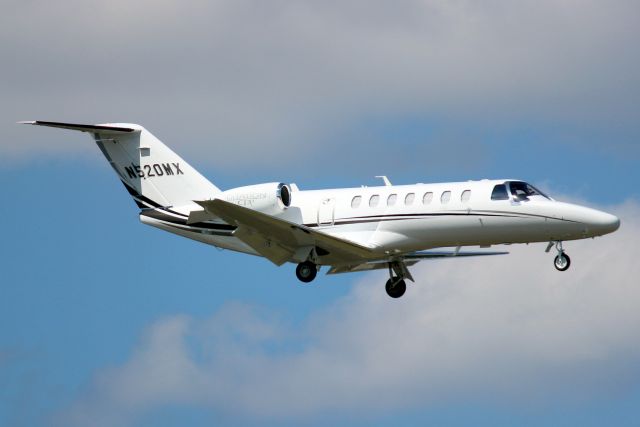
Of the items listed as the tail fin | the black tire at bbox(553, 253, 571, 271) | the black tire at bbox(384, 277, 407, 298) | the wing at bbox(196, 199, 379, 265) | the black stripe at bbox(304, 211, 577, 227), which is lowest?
the wing at bbox(196, 199, 379, 265)

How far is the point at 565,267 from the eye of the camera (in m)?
30.7

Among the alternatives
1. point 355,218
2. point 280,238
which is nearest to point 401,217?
point 355,218

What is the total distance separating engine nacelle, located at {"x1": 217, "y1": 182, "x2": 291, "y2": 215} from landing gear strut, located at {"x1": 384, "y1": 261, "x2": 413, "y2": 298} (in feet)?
12.5

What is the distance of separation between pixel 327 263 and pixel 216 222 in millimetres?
3250

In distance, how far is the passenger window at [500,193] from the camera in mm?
30922

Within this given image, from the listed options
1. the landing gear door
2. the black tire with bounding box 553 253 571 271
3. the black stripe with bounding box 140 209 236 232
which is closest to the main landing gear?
the black tire with bounding box 553 253 571 271

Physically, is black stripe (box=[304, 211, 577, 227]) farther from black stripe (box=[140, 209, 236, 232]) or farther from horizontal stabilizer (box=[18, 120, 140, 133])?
horizontal stabilizer (box=[18, 120, 140, 133])

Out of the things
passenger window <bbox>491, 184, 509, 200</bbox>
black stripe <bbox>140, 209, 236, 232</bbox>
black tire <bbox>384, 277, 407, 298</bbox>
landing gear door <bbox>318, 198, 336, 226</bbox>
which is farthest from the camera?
black tire <bbox>384, 277, 407, 298</bbox>

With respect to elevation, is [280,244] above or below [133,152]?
below

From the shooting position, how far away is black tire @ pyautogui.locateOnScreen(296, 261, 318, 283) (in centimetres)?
3241

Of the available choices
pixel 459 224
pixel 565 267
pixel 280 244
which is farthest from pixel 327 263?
pixel 565 267

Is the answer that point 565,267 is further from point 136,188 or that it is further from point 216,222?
point 136,188

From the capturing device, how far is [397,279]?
34.5 meters

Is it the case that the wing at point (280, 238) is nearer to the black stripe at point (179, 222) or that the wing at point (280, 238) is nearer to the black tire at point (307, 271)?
the black tire at point (307, 271)
